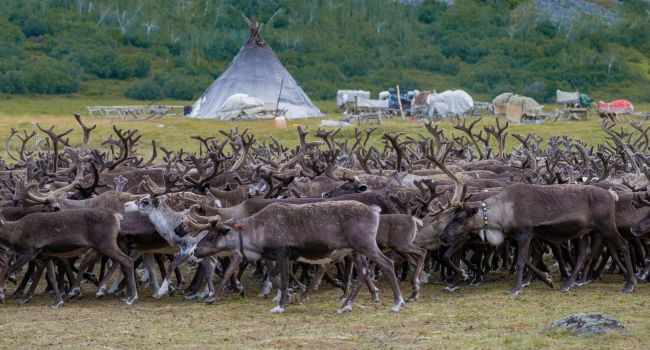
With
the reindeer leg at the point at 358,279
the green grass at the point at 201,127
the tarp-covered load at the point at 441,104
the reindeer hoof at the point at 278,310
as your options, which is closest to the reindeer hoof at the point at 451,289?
the reindeer leg at the point at 358,279

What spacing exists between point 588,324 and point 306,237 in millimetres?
3321

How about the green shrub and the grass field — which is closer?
the grass field

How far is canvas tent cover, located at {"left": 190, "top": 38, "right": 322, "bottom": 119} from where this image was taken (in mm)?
50844

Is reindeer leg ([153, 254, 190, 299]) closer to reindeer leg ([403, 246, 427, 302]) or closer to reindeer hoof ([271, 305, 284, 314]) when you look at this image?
reindeer hoof ([271, 305, 284, 314])

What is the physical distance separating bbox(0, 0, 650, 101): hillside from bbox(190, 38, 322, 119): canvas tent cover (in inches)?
523

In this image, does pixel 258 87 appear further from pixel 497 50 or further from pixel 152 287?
pixel 152 287

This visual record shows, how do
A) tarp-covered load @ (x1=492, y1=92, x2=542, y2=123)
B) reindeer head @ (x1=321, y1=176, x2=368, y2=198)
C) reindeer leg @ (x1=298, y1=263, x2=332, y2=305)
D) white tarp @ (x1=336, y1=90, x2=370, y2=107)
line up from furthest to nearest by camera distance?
white tarp @ (x1=336, y1=90, x2=370, y2=107) < tarp-covered load @ (x1=492, y1=92, x2=542, y2=123) < reindeer head @ (x1=321, y1=176, x2=368, y2=198) < reindeer leg @ (x1=298, y1=263, x2=332, y2=305)

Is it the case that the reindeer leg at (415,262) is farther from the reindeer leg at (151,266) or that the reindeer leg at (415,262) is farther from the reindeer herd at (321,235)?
the reindeer leg at (151,266)

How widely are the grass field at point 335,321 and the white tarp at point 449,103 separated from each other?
3586 cm

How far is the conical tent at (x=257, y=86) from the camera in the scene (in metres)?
50.8

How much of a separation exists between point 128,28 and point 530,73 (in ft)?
86.2

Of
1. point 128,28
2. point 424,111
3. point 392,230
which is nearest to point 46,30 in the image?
point 128,28

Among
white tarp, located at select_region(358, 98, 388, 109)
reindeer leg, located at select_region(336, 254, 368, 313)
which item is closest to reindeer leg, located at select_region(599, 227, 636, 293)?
reindeer leg, located at select_region(336, 254, 368, 313)

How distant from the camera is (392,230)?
43.4 ft
